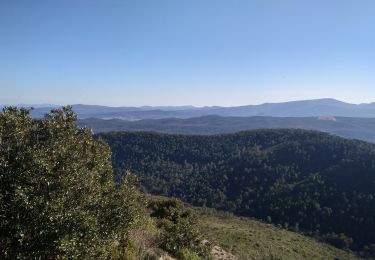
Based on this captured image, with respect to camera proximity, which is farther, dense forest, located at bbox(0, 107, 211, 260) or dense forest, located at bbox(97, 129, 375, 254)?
dense forest, located at bbox(97, 129, 375, 254)

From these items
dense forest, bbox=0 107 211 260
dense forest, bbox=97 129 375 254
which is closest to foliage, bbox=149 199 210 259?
dense forest, bbox=0 107 211 260

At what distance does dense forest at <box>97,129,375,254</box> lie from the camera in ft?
366

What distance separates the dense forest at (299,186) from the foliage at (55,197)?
3587 inches

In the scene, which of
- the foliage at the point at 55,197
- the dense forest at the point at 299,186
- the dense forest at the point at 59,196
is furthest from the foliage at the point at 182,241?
the dense forest at the point at 299,186

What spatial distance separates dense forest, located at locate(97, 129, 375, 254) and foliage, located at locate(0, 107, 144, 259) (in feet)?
299

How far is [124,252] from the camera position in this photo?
18391 millimetres

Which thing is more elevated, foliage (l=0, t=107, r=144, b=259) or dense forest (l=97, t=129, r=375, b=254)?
foliage (l=0, t=107, r=144, b=259)

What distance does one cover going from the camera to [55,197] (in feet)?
46.0

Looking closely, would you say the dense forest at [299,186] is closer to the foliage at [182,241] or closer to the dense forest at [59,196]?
the foliage at [182,241]

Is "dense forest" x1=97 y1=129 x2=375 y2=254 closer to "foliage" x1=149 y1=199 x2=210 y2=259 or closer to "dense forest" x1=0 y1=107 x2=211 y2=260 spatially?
"foliage" x1=149 y1=199 x2=210 y2=259

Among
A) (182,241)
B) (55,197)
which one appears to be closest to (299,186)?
(182,241)

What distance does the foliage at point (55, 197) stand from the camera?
43.9 ft

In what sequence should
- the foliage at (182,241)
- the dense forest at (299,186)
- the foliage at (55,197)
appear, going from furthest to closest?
the dense forest at (299,186) → the foliage at (182,241) → the foliage at (55,197)

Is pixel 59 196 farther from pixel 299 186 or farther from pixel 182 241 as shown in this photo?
pixel 299 186
